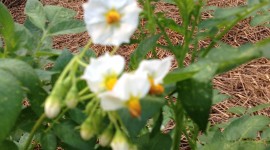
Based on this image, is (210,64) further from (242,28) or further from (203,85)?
(242,28)

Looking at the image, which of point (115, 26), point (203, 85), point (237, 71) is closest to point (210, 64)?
point (203, 85)

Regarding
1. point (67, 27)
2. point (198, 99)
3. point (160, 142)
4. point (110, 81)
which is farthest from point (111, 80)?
point (67, 27)

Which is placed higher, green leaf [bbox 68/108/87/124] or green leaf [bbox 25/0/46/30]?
green leaf [bbox 25/0/46/30]

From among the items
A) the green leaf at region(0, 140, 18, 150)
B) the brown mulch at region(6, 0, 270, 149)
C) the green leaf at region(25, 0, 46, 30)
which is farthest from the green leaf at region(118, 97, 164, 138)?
the brown mulch at region(6, 0, 270, 149)

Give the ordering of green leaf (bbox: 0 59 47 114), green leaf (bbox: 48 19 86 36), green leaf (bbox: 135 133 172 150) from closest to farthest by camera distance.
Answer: green leaf (bbox: 0 59 47 114)
green leaf (bbox: 135 133 172 150)
green leaf (bbox: 48 19 86 36)

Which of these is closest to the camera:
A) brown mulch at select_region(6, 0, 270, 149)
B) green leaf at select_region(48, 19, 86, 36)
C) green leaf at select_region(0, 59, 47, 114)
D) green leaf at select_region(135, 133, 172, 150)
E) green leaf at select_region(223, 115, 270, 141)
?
green leaf at select_region(0, 59, 47, 114)

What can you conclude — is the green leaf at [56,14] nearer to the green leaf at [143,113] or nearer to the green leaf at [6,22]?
the green leaf at [6,22]

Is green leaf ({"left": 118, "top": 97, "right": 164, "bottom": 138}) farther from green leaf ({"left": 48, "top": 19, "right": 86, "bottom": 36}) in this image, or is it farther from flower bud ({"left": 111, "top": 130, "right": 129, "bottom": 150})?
green leaf ({"left": 48, "top": 19, "right": 86, "bottom": 36})
